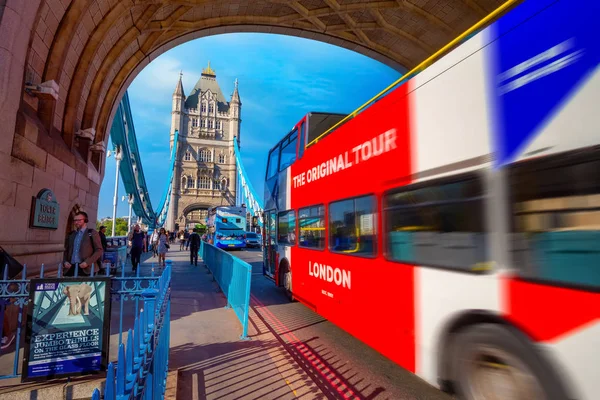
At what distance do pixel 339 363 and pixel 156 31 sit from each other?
12.1m

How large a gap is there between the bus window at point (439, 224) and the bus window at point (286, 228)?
3724mm

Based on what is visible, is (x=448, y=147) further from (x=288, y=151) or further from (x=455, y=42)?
(x=288, y=151)

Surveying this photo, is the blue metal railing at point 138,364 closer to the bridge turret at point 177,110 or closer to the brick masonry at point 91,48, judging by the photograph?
the brick masonry at point 91,48

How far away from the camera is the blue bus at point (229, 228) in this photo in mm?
27328

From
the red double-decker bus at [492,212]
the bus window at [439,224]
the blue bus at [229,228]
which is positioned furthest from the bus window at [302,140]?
the blue bus at [229,228]

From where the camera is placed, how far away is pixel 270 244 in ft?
31.7

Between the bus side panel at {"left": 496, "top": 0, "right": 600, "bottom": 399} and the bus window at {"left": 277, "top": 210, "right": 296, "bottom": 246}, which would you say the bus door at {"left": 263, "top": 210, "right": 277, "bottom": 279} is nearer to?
the bus window at {"left": 277, "top": 210, "right": 296, "bottom": 246}

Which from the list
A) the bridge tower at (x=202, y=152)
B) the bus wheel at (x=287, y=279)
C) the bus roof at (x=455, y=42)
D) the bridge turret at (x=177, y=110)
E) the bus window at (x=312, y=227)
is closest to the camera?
the bus roof at (x=455, y=42)

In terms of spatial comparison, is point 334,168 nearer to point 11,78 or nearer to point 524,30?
point 524,30

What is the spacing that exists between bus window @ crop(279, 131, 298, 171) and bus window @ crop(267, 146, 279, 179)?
1.41 ft

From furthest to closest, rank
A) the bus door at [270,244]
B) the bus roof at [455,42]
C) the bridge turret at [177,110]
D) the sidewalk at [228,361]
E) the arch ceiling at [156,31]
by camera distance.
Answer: the bridge turret at [177,110] → the bus door at [270,244] → the arch ceiling at [156,31] → the sidewalk at [228,361] → the bus roof at [455,42]

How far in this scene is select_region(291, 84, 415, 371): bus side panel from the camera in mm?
3756

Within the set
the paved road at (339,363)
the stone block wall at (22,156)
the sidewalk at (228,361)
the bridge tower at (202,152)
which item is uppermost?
the bridge tower at (202,152)

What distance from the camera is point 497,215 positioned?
271 cm
